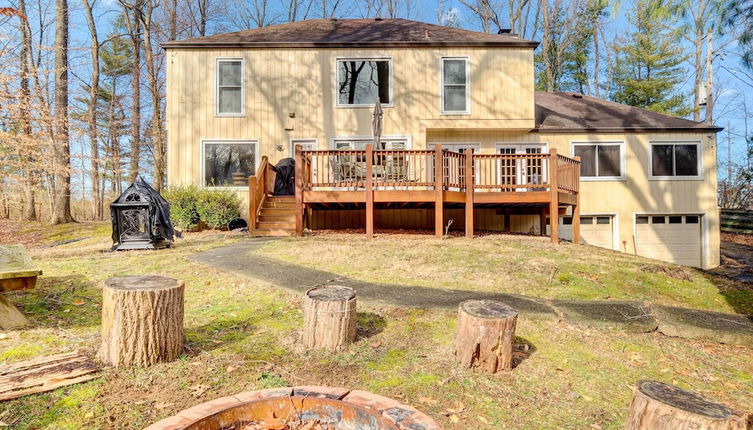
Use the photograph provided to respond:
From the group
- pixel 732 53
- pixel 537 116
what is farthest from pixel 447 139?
pixel 732 53

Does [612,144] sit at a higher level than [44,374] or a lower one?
higher

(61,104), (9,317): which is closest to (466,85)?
(9,317)

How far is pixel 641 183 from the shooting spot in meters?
12.8

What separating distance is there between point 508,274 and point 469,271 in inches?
24.3

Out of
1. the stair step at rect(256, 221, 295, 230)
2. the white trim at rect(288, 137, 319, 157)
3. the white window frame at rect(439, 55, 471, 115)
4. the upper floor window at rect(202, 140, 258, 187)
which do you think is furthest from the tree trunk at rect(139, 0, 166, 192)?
the white window frame at rect(439, 55, 471, 115)

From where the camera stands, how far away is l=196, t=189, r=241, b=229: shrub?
10523 mm

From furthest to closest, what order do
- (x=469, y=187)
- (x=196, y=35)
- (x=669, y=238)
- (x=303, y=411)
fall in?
(x=196, y=35) < (x=669, y=238) < (x=469, y=187) < (x=303, y=411)

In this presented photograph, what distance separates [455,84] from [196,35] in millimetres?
16668

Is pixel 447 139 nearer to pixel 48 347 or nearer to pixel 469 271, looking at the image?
pixel 469 271

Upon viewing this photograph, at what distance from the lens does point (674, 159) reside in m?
12.9

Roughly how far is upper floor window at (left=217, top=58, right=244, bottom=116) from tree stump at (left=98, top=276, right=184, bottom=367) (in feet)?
33.6

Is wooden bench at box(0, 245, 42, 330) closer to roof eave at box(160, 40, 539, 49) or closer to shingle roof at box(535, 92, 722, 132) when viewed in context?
roof eave at box(160, 40, 539, 49)

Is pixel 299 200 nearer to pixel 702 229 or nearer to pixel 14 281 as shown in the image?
pixel 14 281

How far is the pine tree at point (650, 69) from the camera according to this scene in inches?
959
